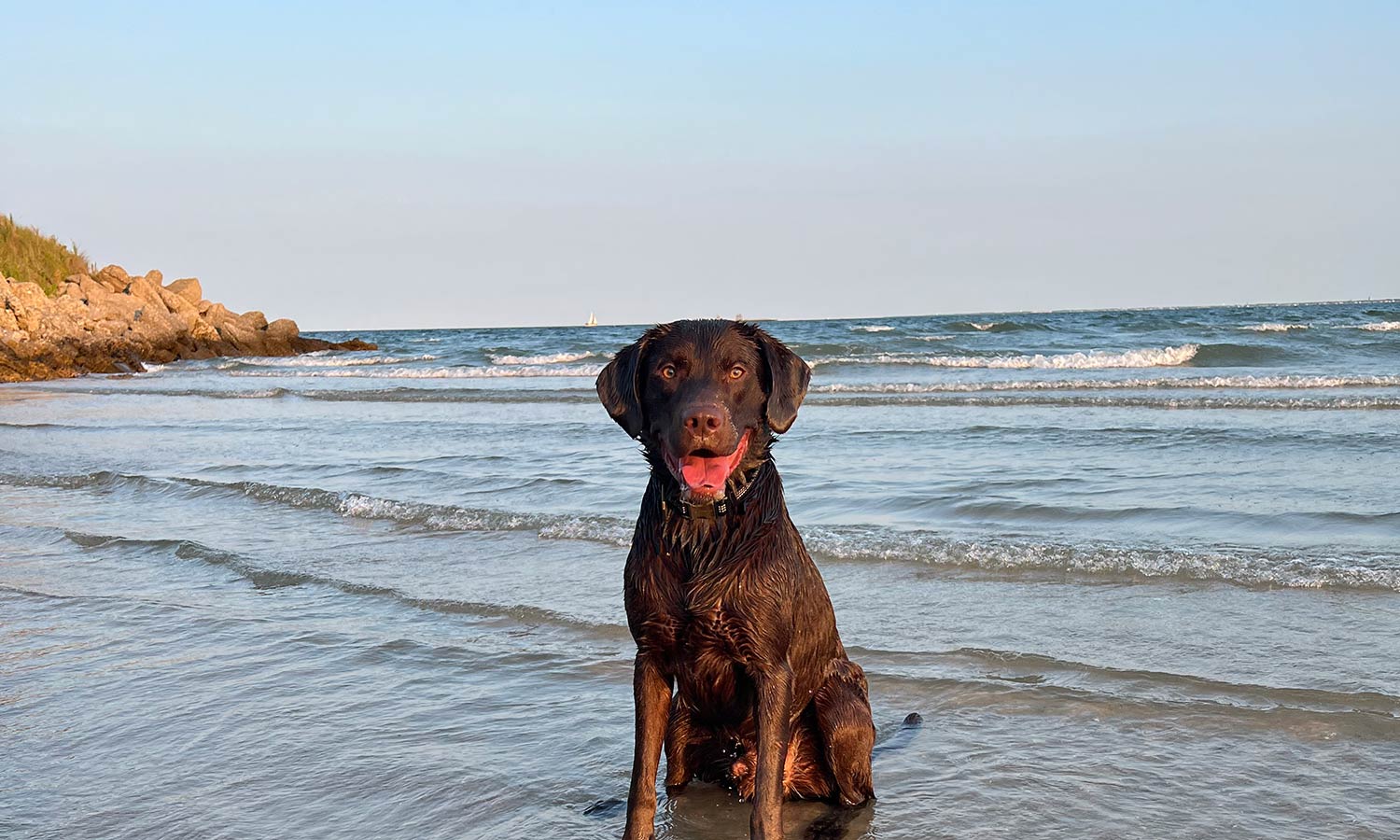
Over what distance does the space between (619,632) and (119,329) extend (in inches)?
1432

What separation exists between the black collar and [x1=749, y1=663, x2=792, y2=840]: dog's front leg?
1.55 feet

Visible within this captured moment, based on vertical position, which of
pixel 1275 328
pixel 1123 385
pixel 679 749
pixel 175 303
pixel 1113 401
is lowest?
pixel 679 749

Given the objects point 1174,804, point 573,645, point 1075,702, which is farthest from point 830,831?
point 573,645

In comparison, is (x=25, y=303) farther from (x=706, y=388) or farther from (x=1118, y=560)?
(x=706, y=388)

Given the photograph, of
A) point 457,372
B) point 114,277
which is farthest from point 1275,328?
point 114,277

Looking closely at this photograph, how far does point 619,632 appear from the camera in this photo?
19.6ft

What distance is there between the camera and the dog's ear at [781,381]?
353 cm

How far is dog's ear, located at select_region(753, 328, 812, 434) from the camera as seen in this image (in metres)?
3.53

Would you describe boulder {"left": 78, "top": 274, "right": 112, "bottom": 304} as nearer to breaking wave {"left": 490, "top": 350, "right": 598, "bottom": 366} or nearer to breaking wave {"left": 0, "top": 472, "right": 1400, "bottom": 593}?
breaking wave {"left": 490, "top": 350, "right": 598, "bottom": 366}

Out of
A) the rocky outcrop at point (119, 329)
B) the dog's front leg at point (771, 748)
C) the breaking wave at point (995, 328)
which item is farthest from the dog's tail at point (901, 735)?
the breaking wave at point (995, 328)

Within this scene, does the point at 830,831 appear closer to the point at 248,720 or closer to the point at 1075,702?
the point at 1075,702

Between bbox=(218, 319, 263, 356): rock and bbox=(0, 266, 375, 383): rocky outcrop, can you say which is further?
bbox=(218, 319, 263, 356): rock

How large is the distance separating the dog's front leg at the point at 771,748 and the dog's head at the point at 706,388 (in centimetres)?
57

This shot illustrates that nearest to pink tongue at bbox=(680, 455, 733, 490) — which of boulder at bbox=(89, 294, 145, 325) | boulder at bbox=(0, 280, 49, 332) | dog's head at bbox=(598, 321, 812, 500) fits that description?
dog's head at bbox=(598, 321, 812, 500)
